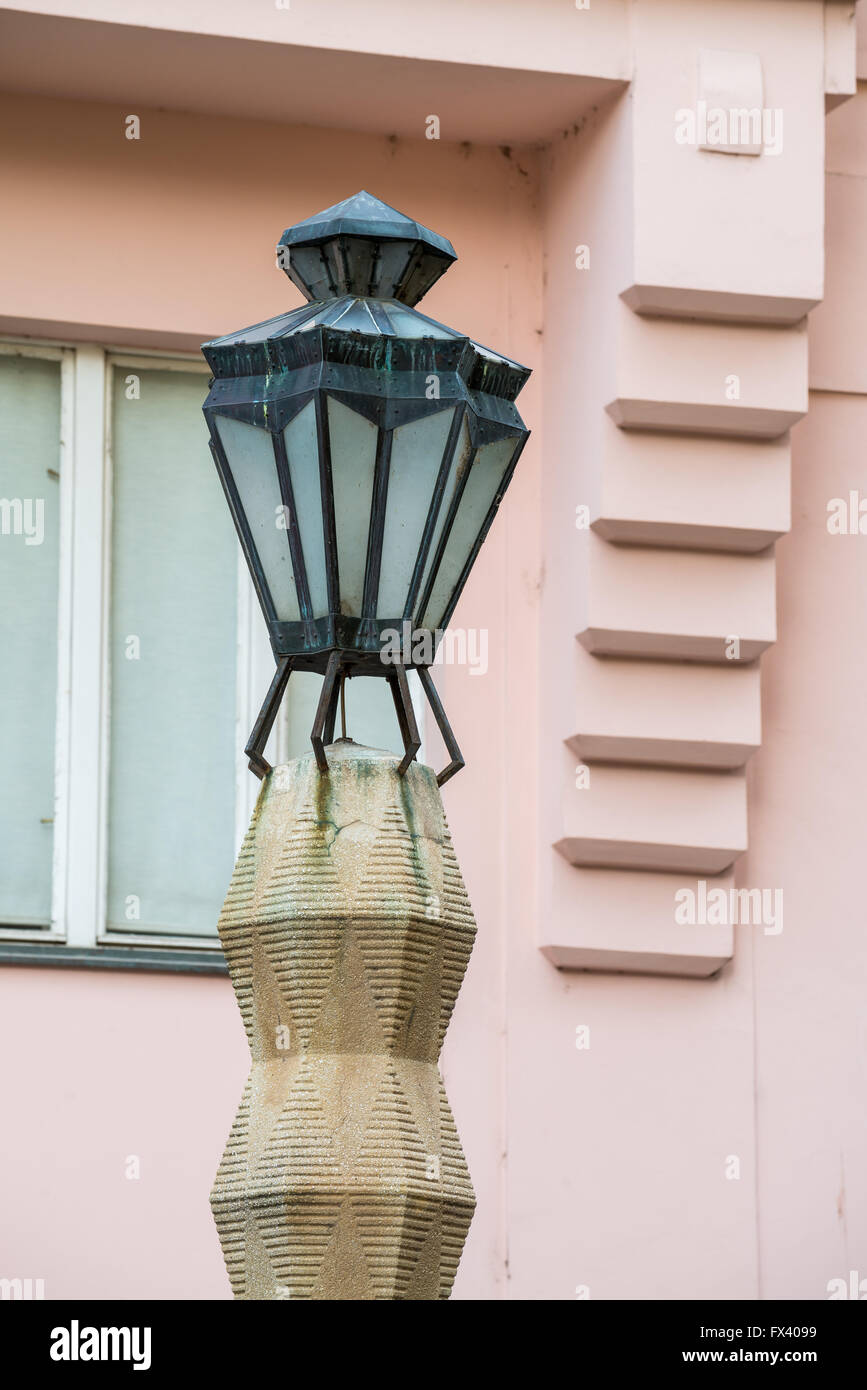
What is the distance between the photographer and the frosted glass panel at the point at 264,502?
12.4ft

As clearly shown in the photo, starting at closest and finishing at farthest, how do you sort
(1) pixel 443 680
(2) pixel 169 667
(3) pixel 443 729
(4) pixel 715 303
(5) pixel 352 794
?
(5) pixel 352 794
(3) pixel 443 729
(4) pixel 715 303
(2) pixel 169 667
(1) pixel 443 680

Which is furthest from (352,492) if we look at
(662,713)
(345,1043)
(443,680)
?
(443,680)

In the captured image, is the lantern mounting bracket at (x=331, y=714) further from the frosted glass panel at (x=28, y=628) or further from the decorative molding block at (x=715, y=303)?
the frosted glass panel at (x=28, y=628)

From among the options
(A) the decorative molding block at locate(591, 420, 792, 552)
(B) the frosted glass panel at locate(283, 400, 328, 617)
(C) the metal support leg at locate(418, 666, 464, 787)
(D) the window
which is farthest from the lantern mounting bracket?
(D) the window

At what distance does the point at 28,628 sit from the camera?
729 cm

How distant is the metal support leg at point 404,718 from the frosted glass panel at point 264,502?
7.2 inches

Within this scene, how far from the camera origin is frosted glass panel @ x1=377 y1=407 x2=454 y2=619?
3.72 m

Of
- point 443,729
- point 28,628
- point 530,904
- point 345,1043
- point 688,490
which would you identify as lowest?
point 345,1043

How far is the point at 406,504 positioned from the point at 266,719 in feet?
1.30

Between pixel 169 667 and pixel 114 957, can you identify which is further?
pixel 169 667

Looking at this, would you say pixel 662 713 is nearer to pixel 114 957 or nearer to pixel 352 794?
pixel 114 957

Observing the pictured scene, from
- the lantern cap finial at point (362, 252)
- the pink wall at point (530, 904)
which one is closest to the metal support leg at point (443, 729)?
the lantern cap finial at point (362, 252)

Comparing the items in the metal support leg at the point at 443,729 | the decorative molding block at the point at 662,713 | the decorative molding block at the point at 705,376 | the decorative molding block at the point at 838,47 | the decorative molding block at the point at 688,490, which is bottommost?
the metal support leg at the point at 443,729

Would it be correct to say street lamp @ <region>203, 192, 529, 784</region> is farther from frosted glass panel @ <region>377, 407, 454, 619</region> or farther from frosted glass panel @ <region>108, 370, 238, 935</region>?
frosted glass panel @ <region>108, 370, 238, 935</region>
